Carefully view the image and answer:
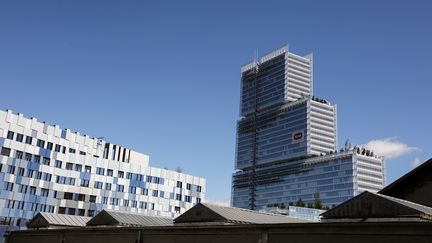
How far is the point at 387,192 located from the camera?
26922mm

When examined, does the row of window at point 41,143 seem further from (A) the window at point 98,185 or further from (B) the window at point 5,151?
(A) the window at point 98,185

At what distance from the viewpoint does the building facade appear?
9200 cm

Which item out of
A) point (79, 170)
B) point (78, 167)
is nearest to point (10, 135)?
point (78, 167)

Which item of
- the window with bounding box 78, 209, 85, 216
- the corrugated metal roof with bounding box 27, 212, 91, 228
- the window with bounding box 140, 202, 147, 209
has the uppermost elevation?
the window with bounding box 140, 202, 147, 209

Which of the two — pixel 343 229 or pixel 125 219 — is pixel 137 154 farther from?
pixel 343 229

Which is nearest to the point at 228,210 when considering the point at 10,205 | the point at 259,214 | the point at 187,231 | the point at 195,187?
the point at 259,214

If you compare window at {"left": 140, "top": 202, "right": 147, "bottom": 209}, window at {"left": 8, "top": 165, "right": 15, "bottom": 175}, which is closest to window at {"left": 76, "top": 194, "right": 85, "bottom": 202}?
window at {"left": 140, "top": 202, "right": 147, "bottom": 209}

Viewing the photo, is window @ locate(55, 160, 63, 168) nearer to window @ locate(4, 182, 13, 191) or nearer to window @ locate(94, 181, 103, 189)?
window @ locate(94, 181, 103, 189)

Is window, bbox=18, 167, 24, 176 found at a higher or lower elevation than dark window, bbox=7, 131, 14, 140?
lower

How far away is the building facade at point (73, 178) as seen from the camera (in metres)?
92.0

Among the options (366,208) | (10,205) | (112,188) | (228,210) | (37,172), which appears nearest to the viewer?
(366,208)

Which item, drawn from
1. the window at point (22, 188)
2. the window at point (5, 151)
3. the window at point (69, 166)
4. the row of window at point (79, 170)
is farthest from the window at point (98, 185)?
the window at point (5, 151)

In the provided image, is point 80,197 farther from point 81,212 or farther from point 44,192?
point 44,192

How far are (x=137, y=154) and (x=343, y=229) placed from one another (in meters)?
110
